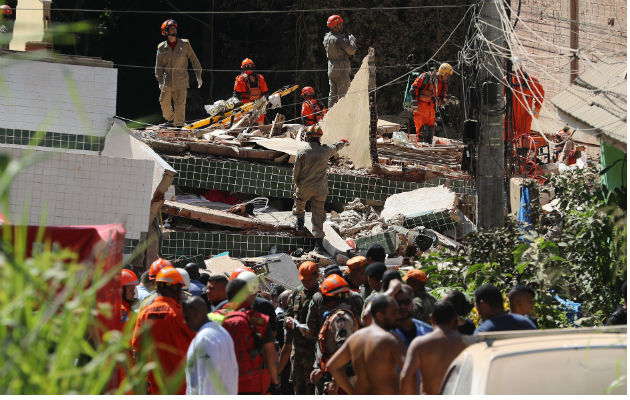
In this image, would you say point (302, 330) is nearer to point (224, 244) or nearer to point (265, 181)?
point (224, 244)

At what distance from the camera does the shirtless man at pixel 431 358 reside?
611 cm

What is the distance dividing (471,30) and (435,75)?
648 centimetres

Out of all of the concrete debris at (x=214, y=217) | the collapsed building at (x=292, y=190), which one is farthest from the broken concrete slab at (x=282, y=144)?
the concrete debris at (x=214, y=217)

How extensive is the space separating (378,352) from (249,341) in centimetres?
113

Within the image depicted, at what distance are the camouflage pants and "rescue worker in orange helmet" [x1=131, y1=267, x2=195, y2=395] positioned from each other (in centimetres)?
165

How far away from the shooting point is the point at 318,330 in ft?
26.3

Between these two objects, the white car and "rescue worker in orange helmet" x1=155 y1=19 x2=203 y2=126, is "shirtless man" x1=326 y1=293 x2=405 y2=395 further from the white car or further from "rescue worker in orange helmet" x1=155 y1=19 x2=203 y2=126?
"rescue worker in orange helmet" x1=155 y1=19 x2=203 y2=126

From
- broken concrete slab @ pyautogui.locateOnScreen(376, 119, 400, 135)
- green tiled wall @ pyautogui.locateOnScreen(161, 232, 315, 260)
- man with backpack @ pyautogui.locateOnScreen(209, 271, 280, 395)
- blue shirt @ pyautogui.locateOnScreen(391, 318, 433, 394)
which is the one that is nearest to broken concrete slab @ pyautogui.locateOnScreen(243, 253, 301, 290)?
green tiled wall @ pyautogui.locateOnScreen(161, 232, 315, 260)

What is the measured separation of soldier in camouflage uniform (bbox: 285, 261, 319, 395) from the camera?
824cm

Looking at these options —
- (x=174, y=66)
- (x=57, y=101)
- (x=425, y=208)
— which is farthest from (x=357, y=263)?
(x=174, y=66)

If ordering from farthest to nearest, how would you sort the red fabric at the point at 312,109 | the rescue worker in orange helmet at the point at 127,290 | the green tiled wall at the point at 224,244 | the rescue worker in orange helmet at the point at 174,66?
the red fabric at the point at 312,109 < the rescue worker in orange helmet at the point at 174,66 < the green tiled wall at the point at 224,244 < the rescue worker in orange helmet at the point at 127,290

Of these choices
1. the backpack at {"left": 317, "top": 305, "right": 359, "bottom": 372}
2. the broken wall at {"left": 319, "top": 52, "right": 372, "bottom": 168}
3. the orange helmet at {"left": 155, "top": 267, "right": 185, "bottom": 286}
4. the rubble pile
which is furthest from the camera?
the broken wall at {"left": 319, "top": 52, "right": 372, "bottom": 168}

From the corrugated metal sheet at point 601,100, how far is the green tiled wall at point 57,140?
5.98 metres

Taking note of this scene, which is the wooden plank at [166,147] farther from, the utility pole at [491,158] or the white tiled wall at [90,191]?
the utility pole at [491,158]
